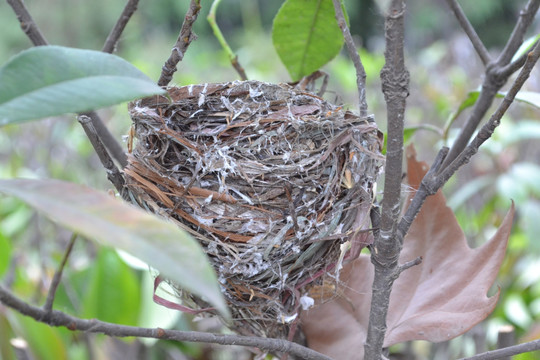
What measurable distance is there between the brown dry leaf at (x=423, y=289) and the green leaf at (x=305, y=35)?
0.20 meters

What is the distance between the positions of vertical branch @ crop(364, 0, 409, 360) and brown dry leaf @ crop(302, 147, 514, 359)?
106 millimetres

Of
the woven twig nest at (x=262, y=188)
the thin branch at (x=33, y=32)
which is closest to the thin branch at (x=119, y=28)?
the thin branch at (x=33, y=32)

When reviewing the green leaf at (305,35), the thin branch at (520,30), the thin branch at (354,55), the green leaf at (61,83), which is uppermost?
the green leaf at (305,35)

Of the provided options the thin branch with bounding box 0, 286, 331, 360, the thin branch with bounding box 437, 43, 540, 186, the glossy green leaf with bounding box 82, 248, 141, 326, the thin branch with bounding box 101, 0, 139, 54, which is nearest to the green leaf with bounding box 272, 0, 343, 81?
the thin branch with bounding box 101, 0, 139, 54

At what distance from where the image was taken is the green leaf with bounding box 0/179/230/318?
28 cm

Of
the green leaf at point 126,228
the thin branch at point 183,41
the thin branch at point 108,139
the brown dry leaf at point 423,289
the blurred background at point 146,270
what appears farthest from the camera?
the blurred background at point 146,270

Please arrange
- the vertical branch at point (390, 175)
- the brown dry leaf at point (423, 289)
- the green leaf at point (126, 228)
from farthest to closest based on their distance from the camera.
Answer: the brown dry leaf at point (423, 289), the vertical branch at point (390, 175), the green leaf at point (126, 228)

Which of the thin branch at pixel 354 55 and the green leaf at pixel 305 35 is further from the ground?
the green leaf at pixel 305 35

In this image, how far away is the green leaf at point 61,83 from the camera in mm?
353

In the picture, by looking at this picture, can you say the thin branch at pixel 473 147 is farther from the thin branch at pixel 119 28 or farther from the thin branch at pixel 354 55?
the thin branch at pixel 119 28

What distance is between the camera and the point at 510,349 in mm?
490

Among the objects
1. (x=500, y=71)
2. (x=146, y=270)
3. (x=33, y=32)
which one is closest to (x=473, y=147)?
(x=500, y=71)

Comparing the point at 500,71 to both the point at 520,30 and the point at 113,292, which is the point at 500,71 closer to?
the point at 520,30

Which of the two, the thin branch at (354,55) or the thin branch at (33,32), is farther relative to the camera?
the thin branch at (33,32)
